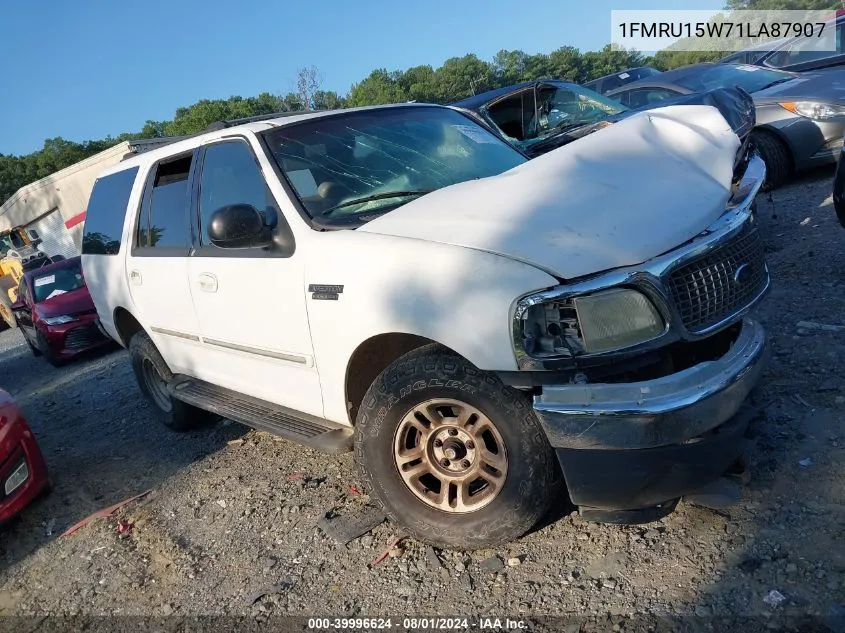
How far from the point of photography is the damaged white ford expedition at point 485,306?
7.17 ft

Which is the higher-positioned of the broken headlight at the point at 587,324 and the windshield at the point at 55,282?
the broken headlight at the point at 587,324

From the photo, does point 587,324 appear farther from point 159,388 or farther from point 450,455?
point 159,388

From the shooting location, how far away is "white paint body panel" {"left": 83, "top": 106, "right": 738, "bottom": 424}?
7.41ft

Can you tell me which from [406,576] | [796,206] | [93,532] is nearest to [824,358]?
[406,576]

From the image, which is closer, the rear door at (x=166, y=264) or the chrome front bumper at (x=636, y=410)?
the chrome front bumper at (x=636, y=410)

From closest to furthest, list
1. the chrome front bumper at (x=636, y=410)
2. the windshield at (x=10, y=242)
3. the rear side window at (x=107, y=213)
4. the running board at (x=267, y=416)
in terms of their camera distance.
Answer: the chrome front bumper at (x=636, y=410) < the running board at (x=267, y=416) < the rear side window at (x=107, y=213) < the windshield at (x=10, y=242)

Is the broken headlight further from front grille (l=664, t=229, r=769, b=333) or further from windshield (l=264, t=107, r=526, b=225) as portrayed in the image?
windshield (l=264, t=107, r=526, b=225)

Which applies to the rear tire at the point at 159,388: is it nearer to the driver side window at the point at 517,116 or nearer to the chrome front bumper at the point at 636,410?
the chrome front bumper at the point at 636,410

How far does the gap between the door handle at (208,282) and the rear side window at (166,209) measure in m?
0.33

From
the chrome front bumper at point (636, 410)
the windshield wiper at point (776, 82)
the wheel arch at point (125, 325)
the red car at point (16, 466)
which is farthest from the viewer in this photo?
the windshield wiper at point (776, 82)

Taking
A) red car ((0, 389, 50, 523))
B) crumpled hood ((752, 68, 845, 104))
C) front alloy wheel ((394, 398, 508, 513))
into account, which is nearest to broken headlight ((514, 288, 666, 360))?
front alloy wheel ((394, 398, 508, 513))

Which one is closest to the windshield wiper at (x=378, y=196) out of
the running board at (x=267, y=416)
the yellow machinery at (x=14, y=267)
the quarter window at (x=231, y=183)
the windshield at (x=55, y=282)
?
the quarter window at (x=231, y=183)

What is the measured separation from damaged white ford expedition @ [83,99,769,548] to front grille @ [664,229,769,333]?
11 millimetres

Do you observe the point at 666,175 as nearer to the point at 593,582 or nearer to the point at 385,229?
the point at 385,229
